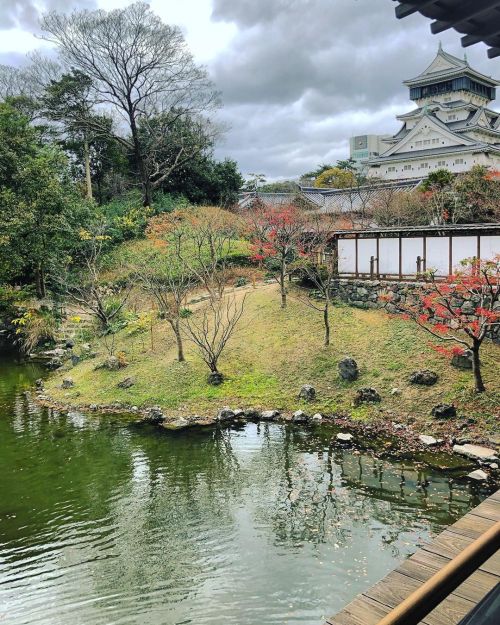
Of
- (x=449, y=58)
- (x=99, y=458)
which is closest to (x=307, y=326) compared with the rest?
(x=99, y=458)

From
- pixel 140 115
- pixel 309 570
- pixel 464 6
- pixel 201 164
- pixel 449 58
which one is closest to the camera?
pixel 464 6

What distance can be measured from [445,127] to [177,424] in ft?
106

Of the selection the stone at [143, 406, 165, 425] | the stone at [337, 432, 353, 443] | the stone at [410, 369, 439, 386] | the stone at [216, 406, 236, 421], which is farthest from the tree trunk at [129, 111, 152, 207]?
the stone at [337, 432, 353, 443]

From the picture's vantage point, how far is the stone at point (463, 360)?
34.7ft

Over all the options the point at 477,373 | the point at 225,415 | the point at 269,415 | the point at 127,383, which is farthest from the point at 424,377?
the point at 127,383

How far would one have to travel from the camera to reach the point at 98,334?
1688 cm

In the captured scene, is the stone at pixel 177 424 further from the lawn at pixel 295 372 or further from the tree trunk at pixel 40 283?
the tree trunk at pixel 40 283

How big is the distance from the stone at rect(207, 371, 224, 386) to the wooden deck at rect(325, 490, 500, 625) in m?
9.05

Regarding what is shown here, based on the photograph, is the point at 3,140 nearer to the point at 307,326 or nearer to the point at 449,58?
the point at 307,326

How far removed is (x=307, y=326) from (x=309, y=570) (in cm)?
895

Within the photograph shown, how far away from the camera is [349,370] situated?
1137 centimetres

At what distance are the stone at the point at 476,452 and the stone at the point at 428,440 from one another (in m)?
0.36

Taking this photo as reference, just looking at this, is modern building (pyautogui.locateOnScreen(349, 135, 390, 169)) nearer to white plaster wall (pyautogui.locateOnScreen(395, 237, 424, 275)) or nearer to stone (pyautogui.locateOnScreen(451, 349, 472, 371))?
white plaster wall (pyautogui.locateOnScreen(395, 237, 424, 275))

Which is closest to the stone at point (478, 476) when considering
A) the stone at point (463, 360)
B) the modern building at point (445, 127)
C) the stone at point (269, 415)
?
the stone at point (463, 360)
